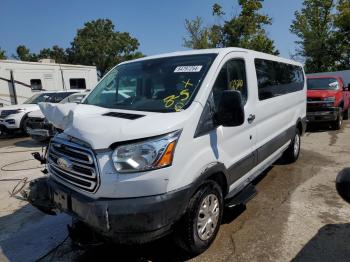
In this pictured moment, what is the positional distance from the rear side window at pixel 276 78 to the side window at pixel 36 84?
1261cm

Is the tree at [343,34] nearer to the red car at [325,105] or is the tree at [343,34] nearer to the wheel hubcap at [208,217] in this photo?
the red car at [325,105]

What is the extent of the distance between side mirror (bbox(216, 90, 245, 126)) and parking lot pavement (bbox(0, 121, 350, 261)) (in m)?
1.36

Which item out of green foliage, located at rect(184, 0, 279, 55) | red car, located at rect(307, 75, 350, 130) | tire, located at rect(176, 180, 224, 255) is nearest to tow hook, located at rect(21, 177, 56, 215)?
tire, located at rect(176, 180, 224, 255)

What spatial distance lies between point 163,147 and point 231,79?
1.49 m

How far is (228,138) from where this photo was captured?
374 cm

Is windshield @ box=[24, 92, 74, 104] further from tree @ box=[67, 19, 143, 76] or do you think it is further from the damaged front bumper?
tree @ box=[67, 19, 143, 76]

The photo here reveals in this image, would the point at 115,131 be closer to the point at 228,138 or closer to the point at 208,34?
the point at 228,138

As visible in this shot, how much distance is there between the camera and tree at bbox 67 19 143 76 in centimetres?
4619

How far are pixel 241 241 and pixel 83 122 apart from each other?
2091 millimetres

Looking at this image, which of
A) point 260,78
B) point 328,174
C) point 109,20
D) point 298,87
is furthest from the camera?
point 109,20

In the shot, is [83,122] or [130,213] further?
[83,122]

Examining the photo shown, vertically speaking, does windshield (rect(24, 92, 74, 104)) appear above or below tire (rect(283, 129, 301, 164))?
above

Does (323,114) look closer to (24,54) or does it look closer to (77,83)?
(77,83)

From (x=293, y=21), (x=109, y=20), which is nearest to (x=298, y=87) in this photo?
(x=293, y=21)
